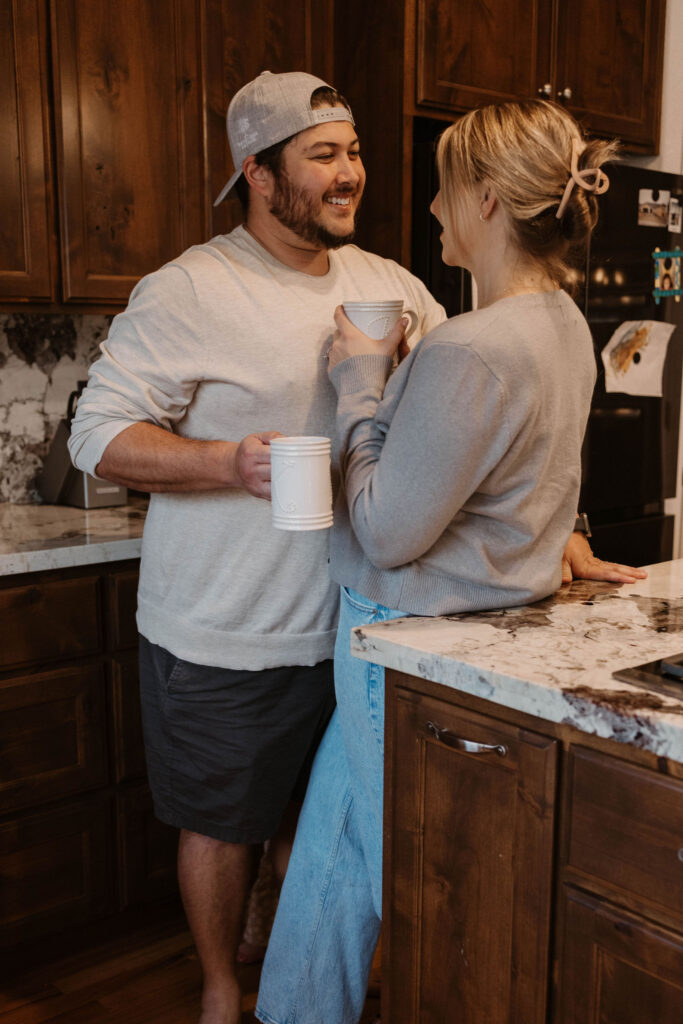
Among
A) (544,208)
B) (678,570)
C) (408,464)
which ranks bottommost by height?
(678,570)

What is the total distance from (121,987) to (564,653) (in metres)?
1.40

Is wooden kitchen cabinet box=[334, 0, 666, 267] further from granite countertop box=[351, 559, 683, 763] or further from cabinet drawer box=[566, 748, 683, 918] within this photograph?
cabinet drawer box=[566, 748, 683, 918]

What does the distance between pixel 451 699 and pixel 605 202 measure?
1.85m

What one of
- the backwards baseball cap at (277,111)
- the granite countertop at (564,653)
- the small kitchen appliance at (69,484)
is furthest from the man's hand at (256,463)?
the small kitchen appliance at (69,484)

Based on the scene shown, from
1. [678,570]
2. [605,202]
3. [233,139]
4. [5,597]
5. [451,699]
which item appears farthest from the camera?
[605,202]

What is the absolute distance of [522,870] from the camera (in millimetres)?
1130

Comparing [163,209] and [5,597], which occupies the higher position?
[163,209]

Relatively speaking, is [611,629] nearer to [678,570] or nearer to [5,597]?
[678,570]

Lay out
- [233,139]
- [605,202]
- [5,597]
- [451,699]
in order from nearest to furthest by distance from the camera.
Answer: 1. [451,699]
2. [233,139]
3. [5,597]
4. [605,202]

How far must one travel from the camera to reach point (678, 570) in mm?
1625

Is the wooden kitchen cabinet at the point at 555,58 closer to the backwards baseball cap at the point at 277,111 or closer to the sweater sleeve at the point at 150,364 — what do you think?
the backwards baseball cap at the point at 277,111

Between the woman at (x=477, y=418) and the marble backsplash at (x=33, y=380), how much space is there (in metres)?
1.38

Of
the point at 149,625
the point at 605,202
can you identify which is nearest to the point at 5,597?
the point at 149,625

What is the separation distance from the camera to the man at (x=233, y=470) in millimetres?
1642
